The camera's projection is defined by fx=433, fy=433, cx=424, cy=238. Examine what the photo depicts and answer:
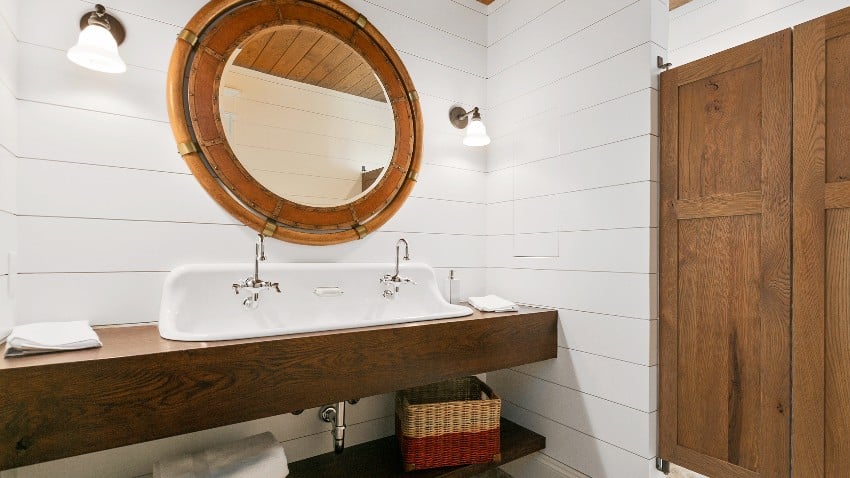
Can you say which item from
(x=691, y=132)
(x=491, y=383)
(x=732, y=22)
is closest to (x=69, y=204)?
(x=491, y=383)

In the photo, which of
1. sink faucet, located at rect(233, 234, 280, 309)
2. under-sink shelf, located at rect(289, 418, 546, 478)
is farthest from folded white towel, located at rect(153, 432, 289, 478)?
sink faucet, located at rect(233, 234, 280, 309)

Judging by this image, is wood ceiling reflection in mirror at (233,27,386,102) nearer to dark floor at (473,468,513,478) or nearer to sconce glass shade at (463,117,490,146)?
sconce glass shade at (463,117,490,146)

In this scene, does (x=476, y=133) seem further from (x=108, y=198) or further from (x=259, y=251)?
(x=108, y=198)

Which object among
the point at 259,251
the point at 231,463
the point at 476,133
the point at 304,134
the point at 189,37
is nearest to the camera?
the point at 231,463

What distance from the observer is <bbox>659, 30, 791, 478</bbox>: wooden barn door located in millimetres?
1354

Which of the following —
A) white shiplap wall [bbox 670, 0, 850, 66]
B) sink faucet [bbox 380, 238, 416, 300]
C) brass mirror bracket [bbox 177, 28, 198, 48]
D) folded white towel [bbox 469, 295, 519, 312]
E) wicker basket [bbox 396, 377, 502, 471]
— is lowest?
wicker basket [bbox 396, 377, 502, 471]

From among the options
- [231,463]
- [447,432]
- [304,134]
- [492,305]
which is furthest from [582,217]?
[231,463]

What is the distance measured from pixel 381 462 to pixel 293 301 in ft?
2.49

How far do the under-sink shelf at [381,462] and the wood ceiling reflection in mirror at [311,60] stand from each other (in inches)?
61.9

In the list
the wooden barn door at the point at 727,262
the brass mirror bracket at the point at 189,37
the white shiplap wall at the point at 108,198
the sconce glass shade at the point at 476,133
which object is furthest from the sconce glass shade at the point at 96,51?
the wooden barn door at the point at 727,262

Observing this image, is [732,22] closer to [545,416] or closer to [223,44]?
[545,416]

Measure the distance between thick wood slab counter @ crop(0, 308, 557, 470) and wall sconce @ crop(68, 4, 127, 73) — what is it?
0.85 m

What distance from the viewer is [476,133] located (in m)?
2.14

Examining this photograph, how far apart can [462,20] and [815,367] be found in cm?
212
